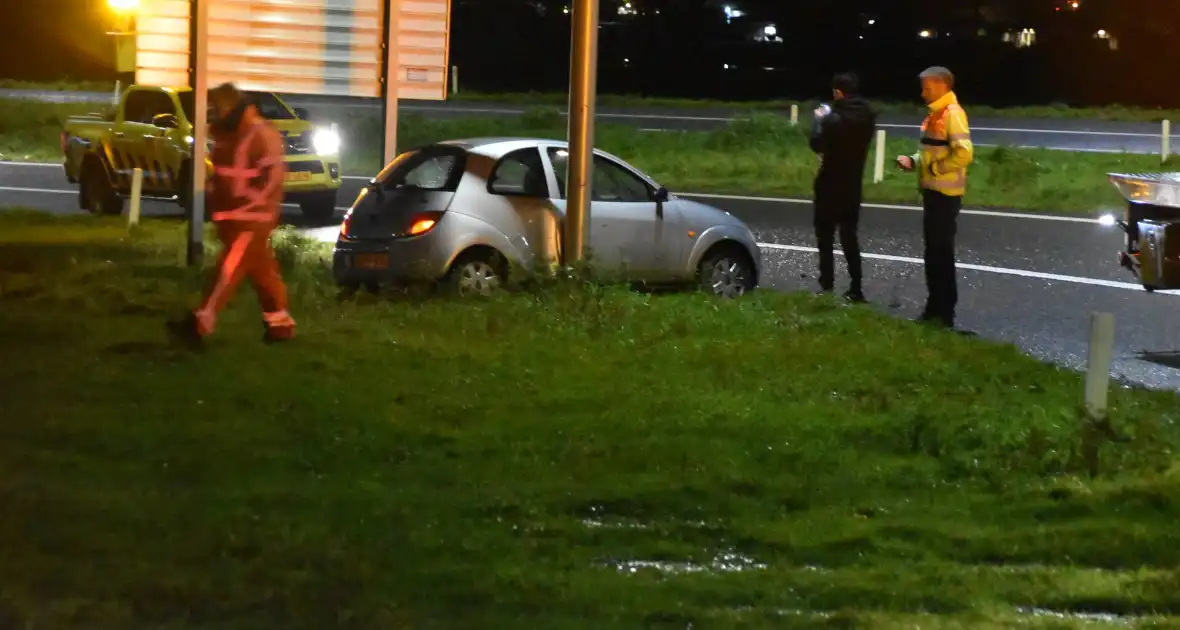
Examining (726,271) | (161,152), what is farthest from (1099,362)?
(161,152)

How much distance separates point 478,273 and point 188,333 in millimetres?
2770

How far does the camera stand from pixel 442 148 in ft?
40.2

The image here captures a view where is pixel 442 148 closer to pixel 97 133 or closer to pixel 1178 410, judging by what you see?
pixel 1178 410

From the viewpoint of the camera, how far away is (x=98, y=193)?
65.5ft

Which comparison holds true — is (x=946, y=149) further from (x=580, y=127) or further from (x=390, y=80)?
(x=390, y=80)

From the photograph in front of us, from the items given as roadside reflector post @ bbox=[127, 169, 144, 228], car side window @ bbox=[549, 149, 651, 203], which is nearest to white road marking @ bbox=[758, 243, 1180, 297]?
car side window @ bbox=[549, 149, 651, 203]

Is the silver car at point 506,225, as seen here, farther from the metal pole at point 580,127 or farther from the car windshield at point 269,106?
A: the car windshield at point 269,106

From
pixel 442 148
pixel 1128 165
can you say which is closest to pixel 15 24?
pixel 1128 165

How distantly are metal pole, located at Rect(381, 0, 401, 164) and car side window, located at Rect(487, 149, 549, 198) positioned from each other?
116 inches

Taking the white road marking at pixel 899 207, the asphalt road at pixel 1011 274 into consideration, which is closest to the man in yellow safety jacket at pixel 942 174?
the asphalt road at pixel 1011 274

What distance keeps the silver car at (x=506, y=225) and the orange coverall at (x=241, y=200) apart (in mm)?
1977

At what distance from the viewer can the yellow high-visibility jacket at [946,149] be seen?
11695 millimetres

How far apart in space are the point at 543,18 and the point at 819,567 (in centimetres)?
5416

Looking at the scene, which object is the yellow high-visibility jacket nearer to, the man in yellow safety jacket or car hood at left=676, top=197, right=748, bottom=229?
the man in yellow safety jacket
